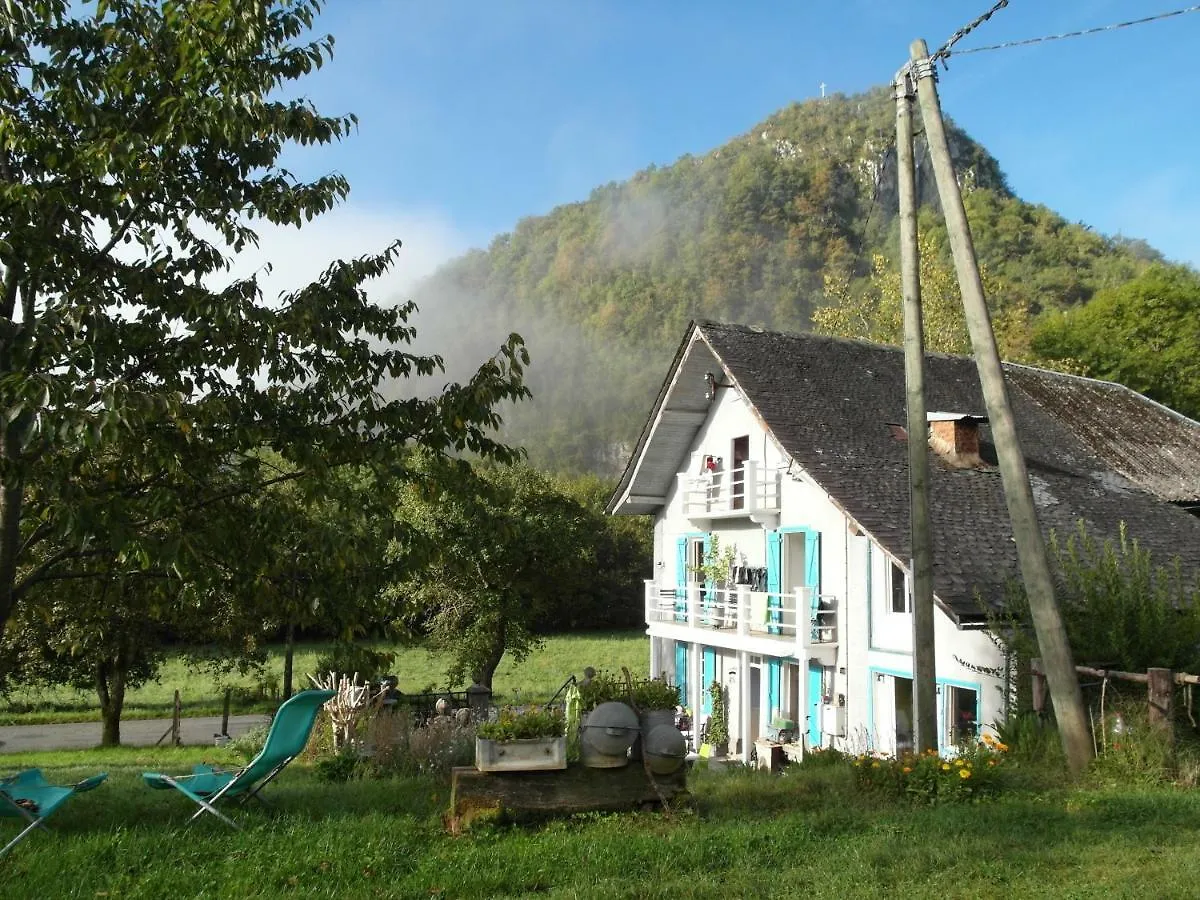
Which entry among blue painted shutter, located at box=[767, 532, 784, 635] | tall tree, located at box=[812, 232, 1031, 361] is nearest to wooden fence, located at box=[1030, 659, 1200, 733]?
blue painted shutter, located at box=[767, 532, 784, 635]

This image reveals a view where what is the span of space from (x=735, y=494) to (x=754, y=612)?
2494mm

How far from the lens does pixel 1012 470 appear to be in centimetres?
934

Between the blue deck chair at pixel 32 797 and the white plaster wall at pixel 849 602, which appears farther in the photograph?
the white plaster wall at pixel 849 602

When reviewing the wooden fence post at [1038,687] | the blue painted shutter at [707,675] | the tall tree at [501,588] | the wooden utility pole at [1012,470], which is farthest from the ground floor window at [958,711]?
the tall tree at [501,588]

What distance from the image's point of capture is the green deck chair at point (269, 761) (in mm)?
6934

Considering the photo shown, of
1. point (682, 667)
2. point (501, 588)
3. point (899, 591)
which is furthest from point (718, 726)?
point (501, 588)

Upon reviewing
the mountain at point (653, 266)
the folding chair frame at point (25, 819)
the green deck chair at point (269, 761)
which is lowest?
the folding chair frame at point (25, 819)

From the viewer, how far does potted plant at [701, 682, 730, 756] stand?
20.3 metres

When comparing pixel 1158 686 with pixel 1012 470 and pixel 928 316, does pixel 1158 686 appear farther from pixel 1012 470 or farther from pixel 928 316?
pixel 928 316

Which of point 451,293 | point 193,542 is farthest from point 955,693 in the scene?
point 451,293

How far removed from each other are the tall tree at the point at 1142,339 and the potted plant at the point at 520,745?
111ft

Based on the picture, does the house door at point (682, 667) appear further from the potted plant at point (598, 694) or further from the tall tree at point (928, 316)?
the tall tree at point (928, 316)

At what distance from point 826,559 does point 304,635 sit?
100 ft

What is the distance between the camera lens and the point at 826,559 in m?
18.0
